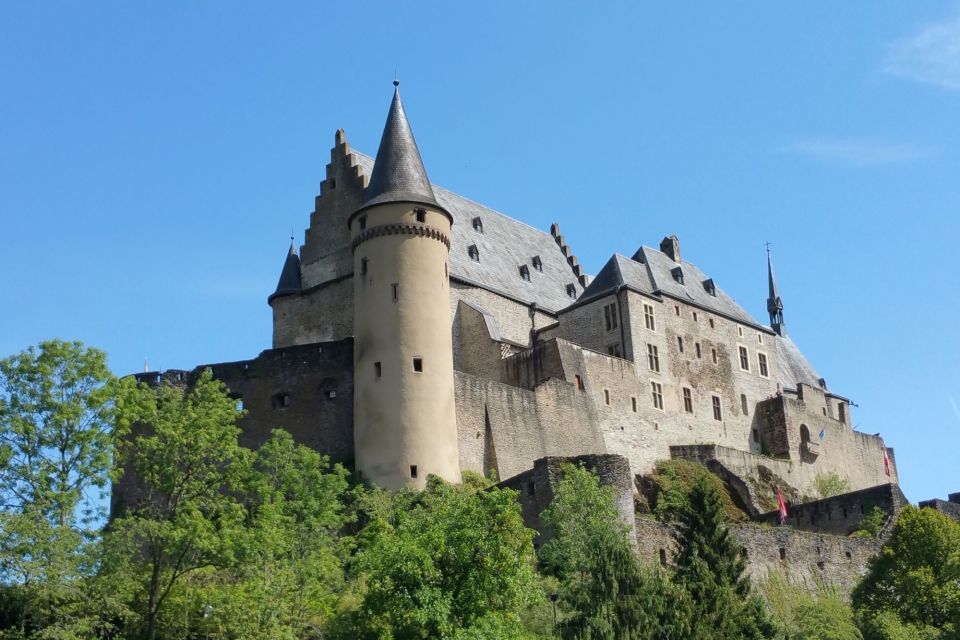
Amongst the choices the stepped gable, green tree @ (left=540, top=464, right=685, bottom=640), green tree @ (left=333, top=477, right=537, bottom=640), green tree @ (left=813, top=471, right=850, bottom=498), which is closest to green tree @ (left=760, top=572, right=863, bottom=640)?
green tree @ (left=540, top=464, right=685, bottom=640)

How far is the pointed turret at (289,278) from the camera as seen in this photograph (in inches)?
2323

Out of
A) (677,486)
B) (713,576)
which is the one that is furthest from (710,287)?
(713,576)

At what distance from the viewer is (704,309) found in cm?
6662

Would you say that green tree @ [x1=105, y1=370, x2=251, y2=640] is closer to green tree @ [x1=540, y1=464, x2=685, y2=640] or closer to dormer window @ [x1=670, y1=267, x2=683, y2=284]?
green tree @ [x1=540, y1=464, x2=685, y2=640]

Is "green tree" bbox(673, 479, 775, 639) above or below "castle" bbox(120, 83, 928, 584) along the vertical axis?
below

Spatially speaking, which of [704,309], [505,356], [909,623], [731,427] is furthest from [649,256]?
[909,623]

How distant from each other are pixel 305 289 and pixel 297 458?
1754 cm

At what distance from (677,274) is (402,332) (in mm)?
23313

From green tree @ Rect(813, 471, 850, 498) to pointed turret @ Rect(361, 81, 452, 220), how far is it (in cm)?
2519

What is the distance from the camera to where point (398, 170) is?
51469 millimetres

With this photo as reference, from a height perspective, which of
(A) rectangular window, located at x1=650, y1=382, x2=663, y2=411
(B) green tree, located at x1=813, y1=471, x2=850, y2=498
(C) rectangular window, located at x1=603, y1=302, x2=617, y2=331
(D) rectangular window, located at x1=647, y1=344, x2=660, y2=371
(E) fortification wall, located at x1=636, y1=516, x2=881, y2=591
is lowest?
(E) fortification wall, located at x1=636, y1=516, x2=881, y2=591

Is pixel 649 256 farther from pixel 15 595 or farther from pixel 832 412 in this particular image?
pixel 15 595

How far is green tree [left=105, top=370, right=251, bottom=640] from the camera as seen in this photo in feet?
112

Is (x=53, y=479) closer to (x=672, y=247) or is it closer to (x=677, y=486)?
(x=677, y=486)
